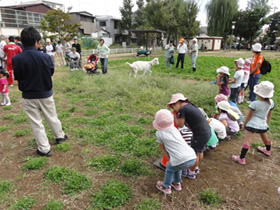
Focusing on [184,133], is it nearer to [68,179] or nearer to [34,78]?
[68,179]

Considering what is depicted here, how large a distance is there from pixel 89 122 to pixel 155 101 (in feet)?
6.80

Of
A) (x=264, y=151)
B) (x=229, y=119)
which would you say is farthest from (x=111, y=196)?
(x=264, y=151)

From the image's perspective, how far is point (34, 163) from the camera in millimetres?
3031

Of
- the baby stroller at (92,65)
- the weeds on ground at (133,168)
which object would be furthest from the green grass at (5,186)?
the baby stroller at (92,65)

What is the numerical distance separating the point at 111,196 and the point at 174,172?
0.82 metres

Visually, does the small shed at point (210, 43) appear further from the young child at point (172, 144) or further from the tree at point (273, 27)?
the young child at point (172, 144)

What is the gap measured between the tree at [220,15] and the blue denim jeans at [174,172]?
38.4m

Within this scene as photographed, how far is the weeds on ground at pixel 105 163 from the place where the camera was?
3010mm

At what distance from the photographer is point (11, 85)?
26.4ft

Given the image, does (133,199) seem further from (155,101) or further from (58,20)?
(58,20)

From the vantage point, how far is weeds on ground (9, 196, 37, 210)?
229 cm

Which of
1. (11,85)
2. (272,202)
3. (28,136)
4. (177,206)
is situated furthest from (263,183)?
(11,85)

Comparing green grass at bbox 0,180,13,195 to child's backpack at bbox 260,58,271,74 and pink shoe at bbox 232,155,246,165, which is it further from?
child's backpack at bbox 260,58,271,74

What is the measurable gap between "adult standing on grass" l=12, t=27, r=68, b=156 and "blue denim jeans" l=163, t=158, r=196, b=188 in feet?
6.69
